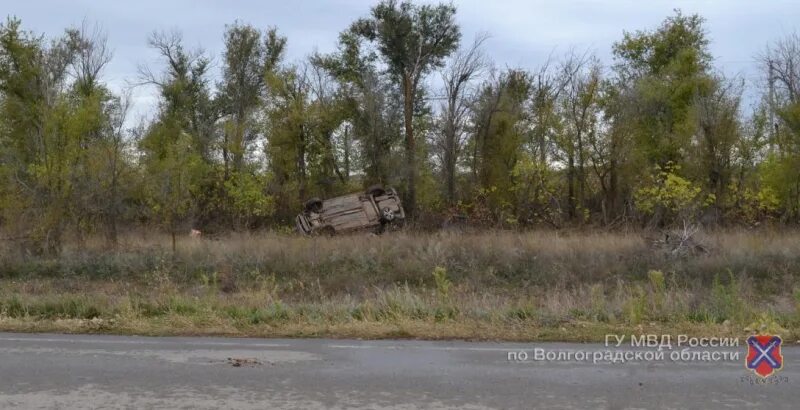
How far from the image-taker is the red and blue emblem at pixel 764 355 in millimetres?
6801

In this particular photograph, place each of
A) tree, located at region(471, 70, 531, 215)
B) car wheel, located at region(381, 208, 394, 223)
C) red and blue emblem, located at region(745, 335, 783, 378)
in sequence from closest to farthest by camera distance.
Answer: red and blue emblem, located at region(745, 335, 783, 378)
car wheel, located at region(381, 208, 394, 223)
tree, located at region(471, 70, 531, 215)

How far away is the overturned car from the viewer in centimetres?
2572

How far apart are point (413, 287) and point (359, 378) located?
11819mm

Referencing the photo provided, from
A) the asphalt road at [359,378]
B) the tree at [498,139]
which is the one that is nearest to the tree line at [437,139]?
the tree at [498,139]

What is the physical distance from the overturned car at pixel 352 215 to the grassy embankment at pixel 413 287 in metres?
2.00

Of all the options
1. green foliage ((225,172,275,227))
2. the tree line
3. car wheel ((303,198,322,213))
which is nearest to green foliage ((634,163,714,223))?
the tree line

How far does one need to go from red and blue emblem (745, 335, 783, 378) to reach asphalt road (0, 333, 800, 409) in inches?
4.4

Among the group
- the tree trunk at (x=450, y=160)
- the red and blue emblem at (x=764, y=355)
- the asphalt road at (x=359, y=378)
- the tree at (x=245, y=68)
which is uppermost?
the tree at (x=245, y=68)

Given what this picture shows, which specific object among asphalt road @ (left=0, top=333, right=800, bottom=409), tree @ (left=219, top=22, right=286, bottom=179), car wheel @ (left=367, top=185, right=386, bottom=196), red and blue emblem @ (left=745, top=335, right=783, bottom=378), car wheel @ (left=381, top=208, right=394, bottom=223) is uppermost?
tree @ (left=219, top=22, right=286, bottom=179)

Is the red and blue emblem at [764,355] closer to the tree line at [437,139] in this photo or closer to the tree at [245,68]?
the tree line at [437,139]

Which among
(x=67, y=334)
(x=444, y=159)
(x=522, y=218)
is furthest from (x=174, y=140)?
(x=67, y=334)

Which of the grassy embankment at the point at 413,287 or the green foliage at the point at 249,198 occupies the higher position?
the green foliage at the point at 249,198

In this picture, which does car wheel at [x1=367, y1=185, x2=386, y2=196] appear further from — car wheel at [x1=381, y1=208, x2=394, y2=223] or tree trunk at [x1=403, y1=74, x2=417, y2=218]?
tree trunk at [x1=403, y1=74, x2=417, y2=218]

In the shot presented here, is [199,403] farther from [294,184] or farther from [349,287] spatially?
[294,184]
